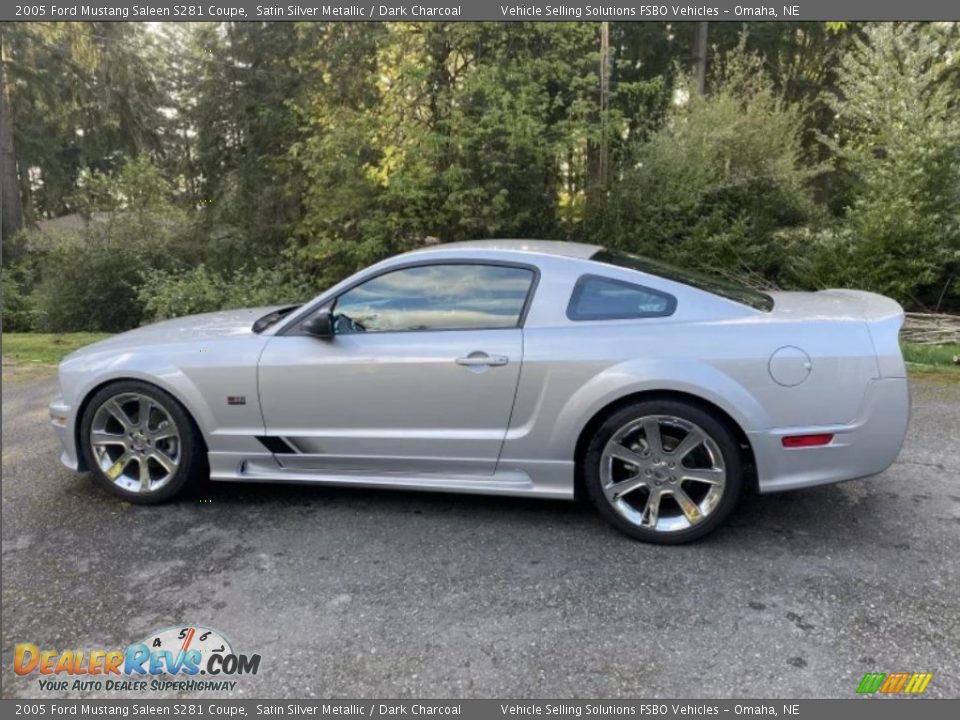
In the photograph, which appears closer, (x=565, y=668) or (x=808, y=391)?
(x=565, y=668)

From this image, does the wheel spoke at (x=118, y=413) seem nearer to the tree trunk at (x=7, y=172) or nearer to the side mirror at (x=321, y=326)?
the side mirror at (x=321, y=326)

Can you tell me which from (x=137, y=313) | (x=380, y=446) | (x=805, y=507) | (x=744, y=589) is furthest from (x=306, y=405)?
(x=137, y=313)

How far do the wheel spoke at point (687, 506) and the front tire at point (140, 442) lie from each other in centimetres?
255

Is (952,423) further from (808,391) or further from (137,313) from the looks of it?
(137,313)

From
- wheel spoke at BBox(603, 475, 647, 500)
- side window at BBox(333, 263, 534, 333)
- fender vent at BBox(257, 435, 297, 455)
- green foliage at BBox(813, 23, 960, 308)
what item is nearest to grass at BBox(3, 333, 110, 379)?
fender vent at BBox(257, 435, 297, 455)

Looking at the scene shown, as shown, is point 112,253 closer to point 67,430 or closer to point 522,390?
point 67,430

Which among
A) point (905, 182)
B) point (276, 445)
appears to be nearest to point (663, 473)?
point (276, 445)

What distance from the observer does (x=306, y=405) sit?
3.66 meters

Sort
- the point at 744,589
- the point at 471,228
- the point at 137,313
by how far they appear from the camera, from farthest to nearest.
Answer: the point at 137,313, the point at 471,228, the point at 744,589

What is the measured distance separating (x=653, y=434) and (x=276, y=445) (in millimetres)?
1993

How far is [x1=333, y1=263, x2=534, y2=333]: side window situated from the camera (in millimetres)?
3559

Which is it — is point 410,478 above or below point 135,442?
below

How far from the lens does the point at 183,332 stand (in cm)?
405

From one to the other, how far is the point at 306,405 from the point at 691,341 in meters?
1.99
